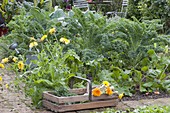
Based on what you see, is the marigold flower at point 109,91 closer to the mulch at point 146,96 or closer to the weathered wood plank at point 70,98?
the weathered wood plank at point 70,98

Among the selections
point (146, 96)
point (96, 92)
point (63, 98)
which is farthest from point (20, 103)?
point (146, 96)

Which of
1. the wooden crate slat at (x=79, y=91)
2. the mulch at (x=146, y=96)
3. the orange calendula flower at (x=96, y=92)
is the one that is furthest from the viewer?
the mulch at (x=146, y=96)

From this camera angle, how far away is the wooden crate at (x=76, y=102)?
3.65 metres

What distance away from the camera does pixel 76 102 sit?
3809 mm

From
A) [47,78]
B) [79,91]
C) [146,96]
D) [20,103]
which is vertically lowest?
[146,96]

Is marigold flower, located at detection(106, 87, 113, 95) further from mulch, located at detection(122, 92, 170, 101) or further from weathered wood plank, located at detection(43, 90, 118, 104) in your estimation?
mulch, located at detection(122, 92, 170, 101)

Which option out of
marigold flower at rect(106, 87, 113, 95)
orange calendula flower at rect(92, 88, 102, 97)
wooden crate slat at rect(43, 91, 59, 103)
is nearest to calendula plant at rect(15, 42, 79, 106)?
wooden crate slat at rect(43, 91, 59, 103)

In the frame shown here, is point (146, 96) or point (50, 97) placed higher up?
point (50, 97)

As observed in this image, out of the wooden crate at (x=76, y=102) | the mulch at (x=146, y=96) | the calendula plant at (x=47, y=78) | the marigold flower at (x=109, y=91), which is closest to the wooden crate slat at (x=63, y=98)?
the wooden crate at (x=76, y=102)

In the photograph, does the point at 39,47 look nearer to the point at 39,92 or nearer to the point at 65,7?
the point at 39,92

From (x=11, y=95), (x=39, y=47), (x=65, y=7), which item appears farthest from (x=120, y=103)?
(x=65, y=7)

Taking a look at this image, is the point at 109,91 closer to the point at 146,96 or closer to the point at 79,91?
the point at 79,91

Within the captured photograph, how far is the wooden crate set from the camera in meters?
3.65

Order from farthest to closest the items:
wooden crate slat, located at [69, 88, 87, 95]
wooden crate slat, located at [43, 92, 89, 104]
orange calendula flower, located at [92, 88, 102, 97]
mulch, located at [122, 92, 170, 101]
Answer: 1. mulch, located at [122, 92, 170, 101]
2. wooden crate slat, located at [69, 88, 87, 95]
3. orange calendula flower, located at [92, 88, 102, 97]
4. wooden crate slat, located at [43, 92, 89, 104]
